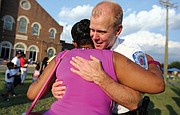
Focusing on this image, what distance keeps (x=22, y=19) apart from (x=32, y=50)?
444 cm

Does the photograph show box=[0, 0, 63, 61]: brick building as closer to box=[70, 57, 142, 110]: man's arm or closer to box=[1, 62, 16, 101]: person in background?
box=[1, 62, 16, 101]: person in background

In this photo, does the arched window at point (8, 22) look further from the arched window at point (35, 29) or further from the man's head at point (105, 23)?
the man's head at point (105, 23)

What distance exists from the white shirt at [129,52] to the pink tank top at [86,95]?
258mm

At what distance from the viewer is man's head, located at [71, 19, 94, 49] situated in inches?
65.5

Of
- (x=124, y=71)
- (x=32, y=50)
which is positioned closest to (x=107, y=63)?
(x=124, y=71)

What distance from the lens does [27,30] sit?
33.3 meters

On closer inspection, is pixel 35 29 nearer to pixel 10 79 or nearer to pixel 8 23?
pixel 8 23

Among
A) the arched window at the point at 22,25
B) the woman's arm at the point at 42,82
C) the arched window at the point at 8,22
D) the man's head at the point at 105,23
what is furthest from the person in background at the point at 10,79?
the arched window at the point at 22,25

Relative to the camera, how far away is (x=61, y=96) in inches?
60.2

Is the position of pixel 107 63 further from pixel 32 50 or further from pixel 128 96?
pixel 32 50

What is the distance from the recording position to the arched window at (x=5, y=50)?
3058 cm

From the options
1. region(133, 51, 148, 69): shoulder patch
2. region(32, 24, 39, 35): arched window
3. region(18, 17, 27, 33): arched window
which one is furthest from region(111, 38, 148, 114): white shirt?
region(32, 24, 39, 35): arched window

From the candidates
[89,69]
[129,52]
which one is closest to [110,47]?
[129,52]

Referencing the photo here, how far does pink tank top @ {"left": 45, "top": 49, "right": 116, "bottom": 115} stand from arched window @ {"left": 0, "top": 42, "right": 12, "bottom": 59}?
31.1 m
